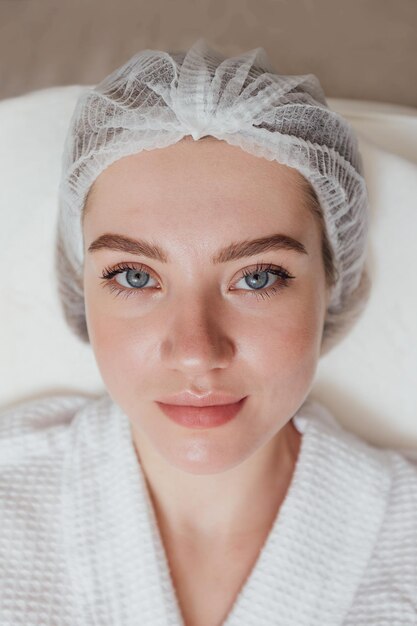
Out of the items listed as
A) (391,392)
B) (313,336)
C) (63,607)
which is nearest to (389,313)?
(391,392)

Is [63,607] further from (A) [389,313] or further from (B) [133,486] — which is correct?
(A) [389,313]

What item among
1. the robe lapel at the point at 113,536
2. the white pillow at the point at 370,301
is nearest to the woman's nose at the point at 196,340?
the robe lapel at the point at 113,536

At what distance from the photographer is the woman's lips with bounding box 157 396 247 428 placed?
41.0 inches

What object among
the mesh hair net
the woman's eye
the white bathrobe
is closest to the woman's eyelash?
the woman's eye

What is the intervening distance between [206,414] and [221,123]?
1.30 feet

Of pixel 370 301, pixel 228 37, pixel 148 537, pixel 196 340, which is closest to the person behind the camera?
pixel 196 340

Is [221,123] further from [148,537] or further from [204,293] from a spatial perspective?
[148,537]

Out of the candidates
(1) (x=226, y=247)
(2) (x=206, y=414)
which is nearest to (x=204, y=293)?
(1) (x=226, y=247)

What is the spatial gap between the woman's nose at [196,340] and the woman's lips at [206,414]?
0.07m

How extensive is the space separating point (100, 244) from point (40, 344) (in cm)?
46

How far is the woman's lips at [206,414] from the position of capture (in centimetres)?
104

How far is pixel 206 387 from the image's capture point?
1.01m

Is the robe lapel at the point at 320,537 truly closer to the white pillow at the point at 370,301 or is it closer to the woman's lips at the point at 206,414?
the white pillow at the point at 370,301

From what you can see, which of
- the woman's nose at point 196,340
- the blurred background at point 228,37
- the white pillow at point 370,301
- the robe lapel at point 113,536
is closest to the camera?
the woman's nose at point 196,340
